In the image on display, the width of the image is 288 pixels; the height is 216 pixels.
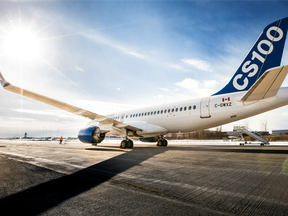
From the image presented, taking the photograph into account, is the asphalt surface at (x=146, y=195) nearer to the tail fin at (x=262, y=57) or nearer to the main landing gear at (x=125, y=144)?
the tail fin at (x=262, y=57)

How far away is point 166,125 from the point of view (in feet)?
42.1

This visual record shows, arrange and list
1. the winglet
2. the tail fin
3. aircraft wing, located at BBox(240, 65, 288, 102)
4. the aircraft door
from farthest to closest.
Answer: the aircraft door
the tail fin
the winglet
aircraft wing, located at BBox(240, 65, 288, 102)

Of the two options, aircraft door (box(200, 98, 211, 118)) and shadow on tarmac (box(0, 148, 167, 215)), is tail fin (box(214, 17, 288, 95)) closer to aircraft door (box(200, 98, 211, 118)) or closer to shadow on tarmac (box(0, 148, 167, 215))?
aircraft door (box(200, 98, 211, 118))

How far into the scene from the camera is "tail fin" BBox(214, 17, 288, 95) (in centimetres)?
866

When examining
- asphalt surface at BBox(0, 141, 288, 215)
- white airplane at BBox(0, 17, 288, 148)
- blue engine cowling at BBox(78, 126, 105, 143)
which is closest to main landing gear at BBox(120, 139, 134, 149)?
white airplane at BBox(0, 17, 288, 148)

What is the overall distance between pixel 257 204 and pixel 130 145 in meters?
10.9

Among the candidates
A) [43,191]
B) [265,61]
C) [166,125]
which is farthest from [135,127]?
[43,191]

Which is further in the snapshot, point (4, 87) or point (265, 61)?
point (265, 61)

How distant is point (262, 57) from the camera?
908cm

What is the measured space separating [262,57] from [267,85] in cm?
276

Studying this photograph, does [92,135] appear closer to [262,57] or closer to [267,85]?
[267,85]

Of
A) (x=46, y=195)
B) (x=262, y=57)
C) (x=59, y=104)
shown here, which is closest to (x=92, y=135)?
(x=59, y=104)

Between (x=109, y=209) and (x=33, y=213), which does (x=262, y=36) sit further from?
(x=33, y=213)

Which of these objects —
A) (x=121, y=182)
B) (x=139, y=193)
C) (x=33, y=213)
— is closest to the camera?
(x=33, y=213)
